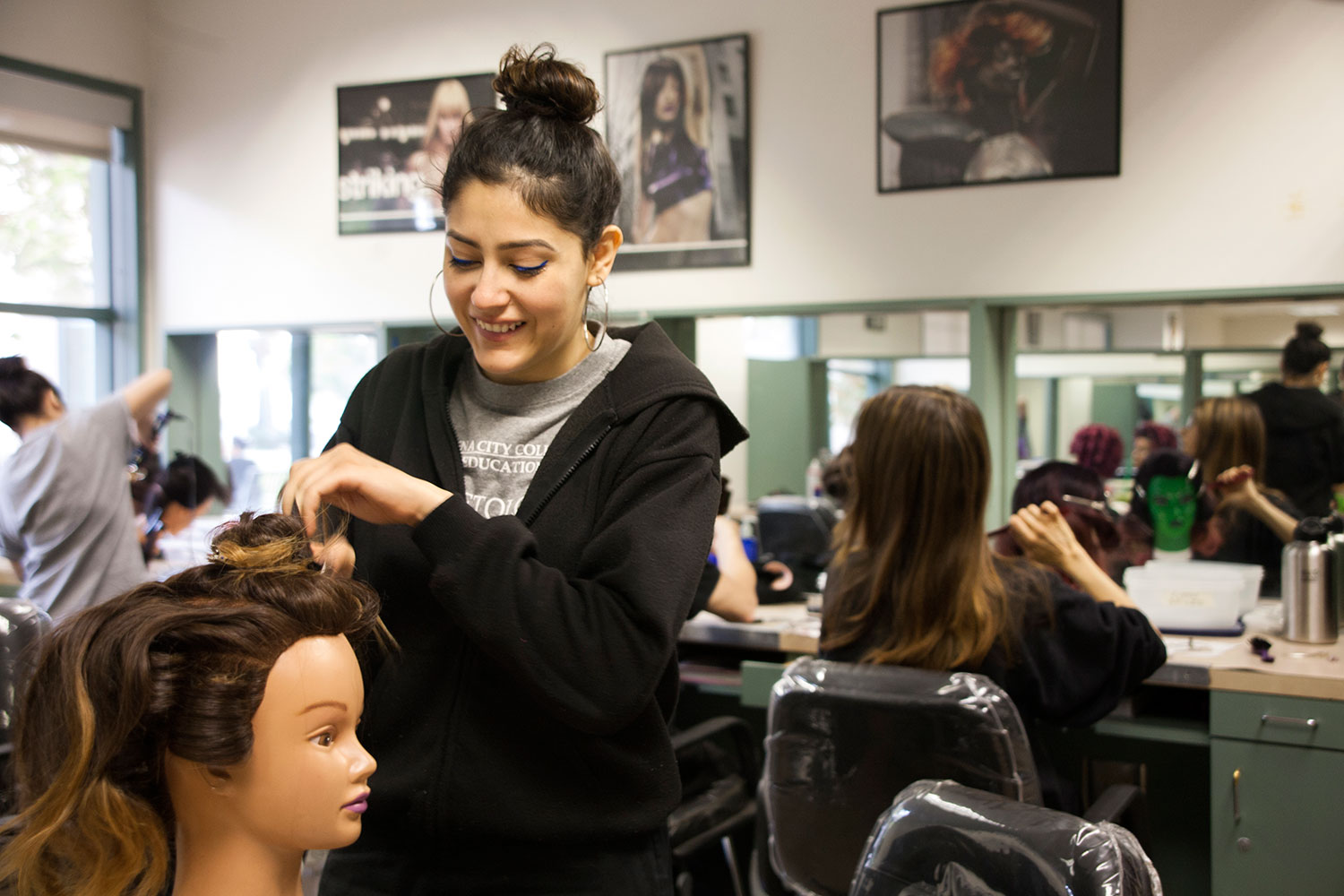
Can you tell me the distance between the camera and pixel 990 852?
110 centimetres

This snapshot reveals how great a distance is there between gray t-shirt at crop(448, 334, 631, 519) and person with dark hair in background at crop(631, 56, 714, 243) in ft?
9.08

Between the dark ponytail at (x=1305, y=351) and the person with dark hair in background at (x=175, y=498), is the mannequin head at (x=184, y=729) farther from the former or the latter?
the person with dark hair in background at (x=175, y=498)

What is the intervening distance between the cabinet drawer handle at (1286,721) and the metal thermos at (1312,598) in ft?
1.42

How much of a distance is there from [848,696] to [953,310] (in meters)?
2.05

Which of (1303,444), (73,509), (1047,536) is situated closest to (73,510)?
(73,509)

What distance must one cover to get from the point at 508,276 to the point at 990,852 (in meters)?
0.73

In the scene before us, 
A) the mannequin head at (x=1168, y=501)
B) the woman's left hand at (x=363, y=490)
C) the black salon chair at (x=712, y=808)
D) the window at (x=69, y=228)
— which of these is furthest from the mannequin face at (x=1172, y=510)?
the window at (x=69, y=228)

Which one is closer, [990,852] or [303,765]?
[303,765]

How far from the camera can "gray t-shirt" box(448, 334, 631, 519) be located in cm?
112

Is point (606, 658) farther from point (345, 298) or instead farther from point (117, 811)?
point (345, 298)

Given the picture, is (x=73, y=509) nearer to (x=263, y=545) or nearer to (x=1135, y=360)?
(x=263, y=545)

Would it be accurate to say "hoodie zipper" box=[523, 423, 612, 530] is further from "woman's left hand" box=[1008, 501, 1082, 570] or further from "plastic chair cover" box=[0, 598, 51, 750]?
"woman's left hand" box=[1008, 501, 1082, 570]

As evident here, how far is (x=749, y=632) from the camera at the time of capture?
9.27 feet

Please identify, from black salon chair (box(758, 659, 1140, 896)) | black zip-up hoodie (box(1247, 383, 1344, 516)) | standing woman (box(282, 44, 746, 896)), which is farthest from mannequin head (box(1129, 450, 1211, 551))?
standing woman (box(282, 44, 746, 896))
